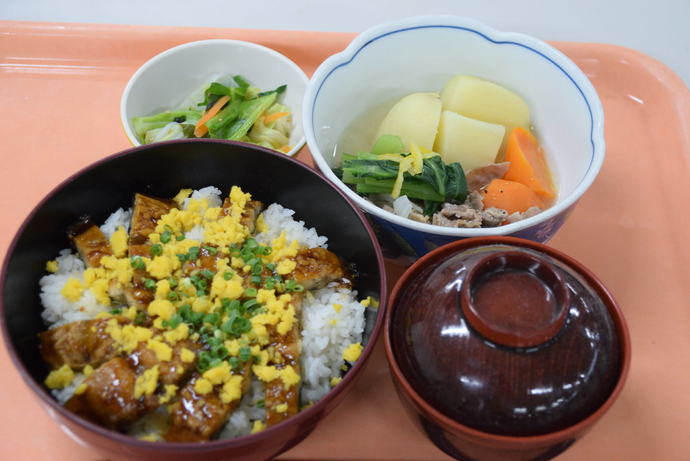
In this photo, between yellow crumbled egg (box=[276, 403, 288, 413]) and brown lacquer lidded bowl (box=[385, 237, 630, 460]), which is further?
yellow crumbled egg (box=[276, 403, 288, 413])

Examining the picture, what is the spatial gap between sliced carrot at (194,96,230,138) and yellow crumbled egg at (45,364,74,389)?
0.90 metres

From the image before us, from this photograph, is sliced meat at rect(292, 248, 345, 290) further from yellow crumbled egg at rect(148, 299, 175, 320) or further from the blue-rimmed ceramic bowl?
yellow crumbled egg at rect(148, 299, 175, 320)

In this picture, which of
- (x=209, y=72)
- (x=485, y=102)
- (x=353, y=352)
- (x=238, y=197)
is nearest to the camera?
(x=353, y=352)

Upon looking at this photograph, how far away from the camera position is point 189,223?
158 cm

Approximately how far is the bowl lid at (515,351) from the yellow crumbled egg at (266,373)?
30 centimetres

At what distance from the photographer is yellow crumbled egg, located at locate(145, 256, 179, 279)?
1.44 meters

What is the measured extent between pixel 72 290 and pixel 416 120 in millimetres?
1029

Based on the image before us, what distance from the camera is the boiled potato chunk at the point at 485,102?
1.84 meters

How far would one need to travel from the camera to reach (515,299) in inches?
43.2

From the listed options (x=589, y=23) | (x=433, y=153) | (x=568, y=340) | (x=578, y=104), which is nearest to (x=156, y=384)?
(x=568, y=340)

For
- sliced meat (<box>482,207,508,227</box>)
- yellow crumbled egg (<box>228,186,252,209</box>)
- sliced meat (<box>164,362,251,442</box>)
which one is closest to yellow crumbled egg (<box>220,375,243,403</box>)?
sliced meat (<box>164,362,251,442</box>)

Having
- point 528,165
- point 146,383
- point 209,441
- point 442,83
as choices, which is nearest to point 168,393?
point 146,383

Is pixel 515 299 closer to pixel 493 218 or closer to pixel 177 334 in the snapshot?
pixel 493 218

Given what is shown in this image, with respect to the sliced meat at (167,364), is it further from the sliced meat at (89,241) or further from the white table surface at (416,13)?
the white table surface at (416,13)
